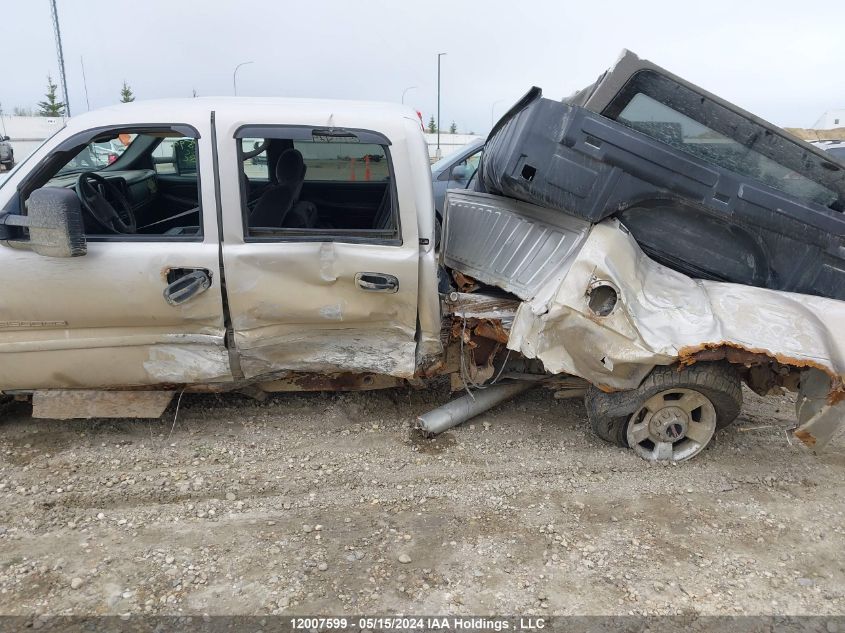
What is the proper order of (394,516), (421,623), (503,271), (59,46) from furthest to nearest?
(59,46)
(503,271)
(394,516)
(421,623)

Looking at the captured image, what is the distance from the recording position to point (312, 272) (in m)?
3.10

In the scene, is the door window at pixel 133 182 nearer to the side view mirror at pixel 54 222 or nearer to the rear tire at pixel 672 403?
the side view mirror at pixel 54 222

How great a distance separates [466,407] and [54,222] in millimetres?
2494

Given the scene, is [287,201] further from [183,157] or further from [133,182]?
[183,157]

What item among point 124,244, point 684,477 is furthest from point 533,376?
point 124,244

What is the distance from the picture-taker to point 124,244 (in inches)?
119

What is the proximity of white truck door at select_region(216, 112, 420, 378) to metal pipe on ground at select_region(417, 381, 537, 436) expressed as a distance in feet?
1.25

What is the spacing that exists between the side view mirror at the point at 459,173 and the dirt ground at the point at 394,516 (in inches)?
150

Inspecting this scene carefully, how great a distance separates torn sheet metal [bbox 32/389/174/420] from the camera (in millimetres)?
3256

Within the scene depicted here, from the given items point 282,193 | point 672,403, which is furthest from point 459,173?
point 672,403

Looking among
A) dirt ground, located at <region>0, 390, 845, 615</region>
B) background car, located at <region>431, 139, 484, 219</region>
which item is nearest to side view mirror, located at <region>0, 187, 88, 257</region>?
dirt ground, located at <region>0, 390, 845, 615</region>

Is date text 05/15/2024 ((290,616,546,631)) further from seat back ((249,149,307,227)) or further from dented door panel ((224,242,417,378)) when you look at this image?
seat back ((249,149,307,227))

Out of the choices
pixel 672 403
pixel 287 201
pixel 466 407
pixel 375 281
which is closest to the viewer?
pixel 375 281

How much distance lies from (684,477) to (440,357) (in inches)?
62.0
